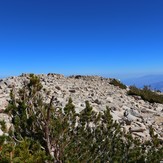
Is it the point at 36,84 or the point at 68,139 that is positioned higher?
the point at 36,84

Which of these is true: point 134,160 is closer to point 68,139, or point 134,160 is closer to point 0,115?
point 68,139

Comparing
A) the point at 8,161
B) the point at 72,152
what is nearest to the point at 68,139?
the point at 72,152

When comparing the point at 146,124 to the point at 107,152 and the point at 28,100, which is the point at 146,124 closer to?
the point at 107,152

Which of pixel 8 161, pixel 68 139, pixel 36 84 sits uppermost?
pixel 36 84

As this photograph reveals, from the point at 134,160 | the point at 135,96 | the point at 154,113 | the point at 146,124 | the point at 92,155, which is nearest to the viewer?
the point at 134,160

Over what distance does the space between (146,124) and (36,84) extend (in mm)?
8558

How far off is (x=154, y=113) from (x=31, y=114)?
455 inches

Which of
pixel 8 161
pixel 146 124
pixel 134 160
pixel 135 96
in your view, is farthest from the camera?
pixel 135 96

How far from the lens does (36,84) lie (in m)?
7.48

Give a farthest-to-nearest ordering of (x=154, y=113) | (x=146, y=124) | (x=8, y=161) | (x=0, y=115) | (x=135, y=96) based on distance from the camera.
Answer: (x=135, y=96)
(x=154, y=113)
(x=146, y=124)
(x=0, y=115)
(x=8, y=161)

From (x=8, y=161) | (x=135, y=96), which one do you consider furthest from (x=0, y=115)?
(x=135, y=96)

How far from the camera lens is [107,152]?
8.20 m

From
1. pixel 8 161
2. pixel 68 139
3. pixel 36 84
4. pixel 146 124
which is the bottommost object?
pixel 146 124

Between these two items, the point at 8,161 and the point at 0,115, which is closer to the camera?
the point at 8,161
